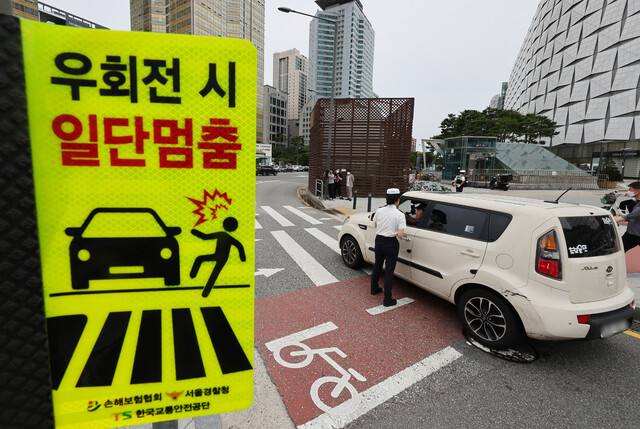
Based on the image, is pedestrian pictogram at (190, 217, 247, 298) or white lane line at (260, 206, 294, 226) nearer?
pedestrian pictogram at (190, 217, 247, 298)

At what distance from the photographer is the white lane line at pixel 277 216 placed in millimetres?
10984

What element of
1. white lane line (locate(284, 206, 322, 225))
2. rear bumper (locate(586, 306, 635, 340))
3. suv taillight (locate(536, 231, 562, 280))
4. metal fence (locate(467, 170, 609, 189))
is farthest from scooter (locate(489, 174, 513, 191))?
suv taillight (locate(536, 231, 562, 280))

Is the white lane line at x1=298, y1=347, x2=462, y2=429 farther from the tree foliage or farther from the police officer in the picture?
the tree foliage

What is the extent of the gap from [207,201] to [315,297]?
420 centimetres

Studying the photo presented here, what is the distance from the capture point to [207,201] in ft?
3.30

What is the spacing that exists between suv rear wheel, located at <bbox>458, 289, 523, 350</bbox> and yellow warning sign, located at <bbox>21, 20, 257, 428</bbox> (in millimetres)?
3458

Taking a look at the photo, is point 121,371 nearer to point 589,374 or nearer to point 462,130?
point 589,374

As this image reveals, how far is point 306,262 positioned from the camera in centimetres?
674

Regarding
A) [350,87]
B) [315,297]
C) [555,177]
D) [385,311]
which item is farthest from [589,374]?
[350,87]

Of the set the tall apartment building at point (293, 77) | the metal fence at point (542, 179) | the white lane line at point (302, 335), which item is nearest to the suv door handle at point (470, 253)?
the white lane line at point (302, 335)

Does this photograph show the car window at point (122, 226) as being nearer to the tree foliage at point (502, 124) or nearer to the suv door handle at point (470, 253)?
the suv door handle at point (470, 253)

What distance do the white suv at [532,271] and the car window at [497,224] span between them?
1 cm

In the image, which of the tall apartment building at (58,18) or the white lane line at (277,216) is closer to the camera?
the tall apartment building at (58,18)

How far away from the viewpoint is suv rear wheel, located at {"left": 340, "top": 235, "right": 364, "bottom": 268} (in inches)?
245
